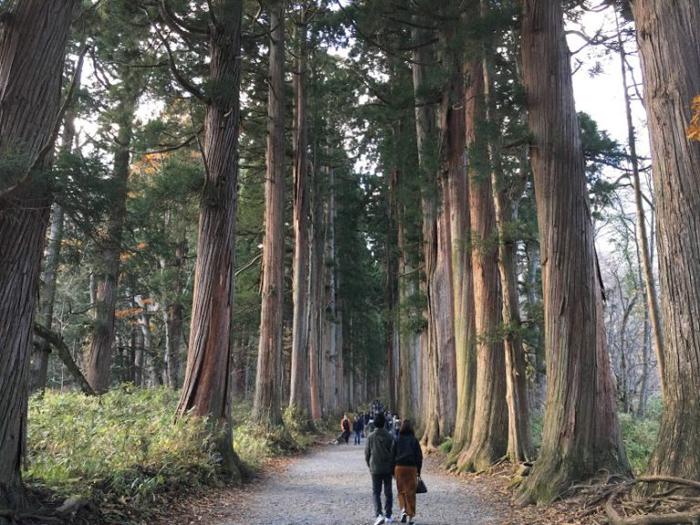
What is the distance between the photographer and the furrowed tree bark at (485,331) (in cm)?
1110

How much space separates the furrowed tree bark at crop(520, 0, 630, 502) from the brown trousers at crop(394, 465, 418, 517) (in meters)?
1.74

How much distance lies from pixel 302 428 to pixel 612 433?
14.8 meters

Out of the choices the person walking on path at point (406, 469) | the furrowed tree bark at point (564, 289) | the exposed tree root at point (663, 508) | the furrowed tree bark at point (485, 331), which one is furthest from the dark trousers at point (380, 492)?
the furrowed tree bark at point (485, 331)

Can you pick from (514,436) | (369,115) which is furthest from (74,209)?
(369,115)

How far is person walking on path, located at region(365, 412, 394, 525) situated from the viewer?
7252 mm

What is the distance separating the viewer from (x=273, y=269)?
16.5 meters

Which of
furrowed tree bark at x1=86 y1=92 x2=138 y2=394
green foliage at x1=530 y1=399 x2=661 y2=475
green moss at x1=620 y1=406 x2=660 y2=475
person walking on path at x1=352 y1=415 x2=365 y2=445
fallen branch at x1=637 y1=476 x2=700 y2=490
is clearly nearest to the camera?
fallen branch at x1=637 y1=476 x2=700 y2=490

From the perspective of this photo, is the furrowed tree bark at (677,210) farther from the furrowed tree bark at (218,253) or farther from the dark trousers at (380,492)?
the furrowed tree bark at (218,253)

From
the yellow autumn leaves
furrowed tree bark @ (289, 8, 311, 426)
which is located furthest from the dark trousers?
furrowed tree bark @ (289, 8, 311, 426)

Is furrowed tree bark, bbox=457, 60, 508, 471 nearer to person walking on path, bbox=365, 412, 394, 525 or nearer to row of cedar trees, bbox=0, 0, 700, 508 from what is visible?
row of cedar trees, bbox=0, 0, 700, 508

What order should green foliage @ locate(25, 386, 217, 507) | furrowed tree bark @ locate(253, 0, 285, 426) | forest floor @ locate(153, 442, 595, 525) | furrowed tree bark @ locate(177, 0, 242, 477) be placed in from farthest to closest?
furrowed tree bark @ locate(253, 0, 285, 426), furrowed tree bark @ locate(177, 0, 242, 477), forest floor @ locate(153, 442, 595, 525), green foliage @ locate(25, 386, 217, 507)

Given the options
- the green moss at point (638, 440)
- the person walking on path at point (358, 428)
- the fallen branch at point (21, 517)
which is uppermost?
the fallen branch at point (21, 517)

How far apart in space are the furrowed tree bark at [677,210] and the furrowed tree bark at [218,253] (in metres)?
6.93

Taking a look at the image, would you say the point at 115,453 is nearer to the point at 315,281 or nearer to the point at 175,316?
the point at 175,316
